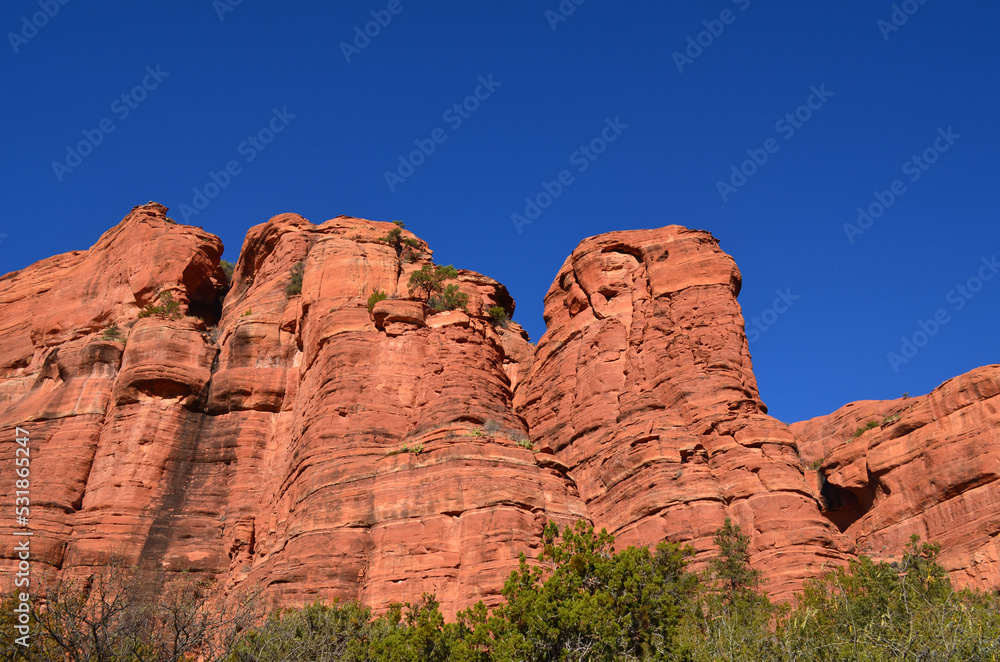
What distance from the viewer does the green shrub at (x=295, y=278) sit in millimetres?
52031

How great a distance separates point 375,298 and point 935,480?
88.2 feet

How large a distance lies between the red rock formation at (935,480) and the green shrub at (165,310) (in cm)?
3625

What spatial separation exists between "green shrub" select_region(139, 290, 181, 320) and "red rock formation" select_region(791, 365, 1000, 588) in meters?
36.3

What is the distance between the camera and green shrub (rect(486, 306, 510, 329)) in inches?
2051

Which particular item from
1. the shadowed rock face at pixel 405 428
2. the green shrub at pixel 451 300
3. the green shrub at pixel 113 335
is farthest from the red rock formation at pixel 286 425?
the green shrub at pixel 113 335

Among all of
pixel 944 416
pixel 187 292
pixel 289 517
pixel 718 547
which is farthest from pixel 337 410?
pixel 944 416

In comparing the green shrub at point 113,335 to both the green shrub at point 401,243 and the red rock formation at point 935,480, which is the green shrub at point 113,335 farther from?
the red rock formation at point 935,480

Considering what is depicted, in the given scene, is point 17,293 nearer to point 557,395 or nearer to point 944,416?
point 557,395

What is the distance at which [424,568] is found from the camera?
31.8 m

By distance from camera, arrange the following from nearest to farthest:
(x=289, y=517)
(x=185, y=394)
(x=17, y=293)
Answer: (x=289, y=517) → (x=185, y=394) → (x=17, y=293)

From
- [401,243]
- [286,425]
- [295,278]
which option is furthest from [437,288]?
[286,425]

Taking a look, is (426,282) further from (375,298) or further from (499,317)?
(499,317)

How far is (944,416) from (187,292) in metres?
41.4

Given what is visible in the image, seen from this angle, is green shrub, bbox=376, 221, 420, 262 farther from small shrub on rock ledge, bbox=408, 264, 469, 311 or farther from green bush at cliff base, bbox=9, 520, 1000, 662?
green bush at cliff base, bbox=9, 520, 1000, 662
